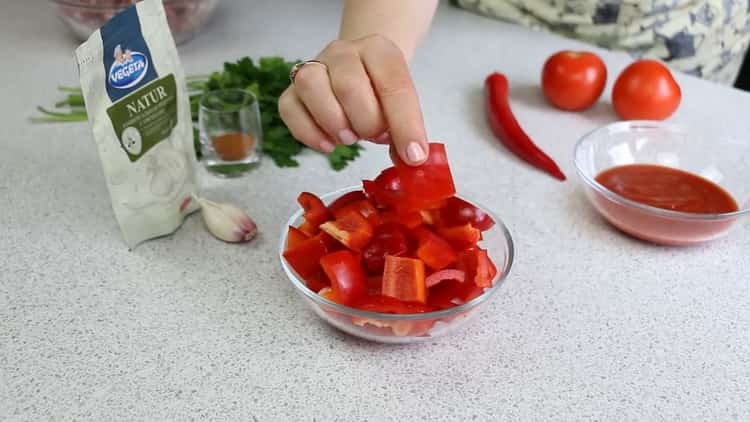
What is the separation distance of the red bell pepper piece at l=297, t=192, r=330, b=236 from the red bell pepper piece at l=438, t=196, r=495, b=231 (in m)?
0.15

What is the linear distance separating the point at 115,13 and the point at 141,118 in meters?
0.63

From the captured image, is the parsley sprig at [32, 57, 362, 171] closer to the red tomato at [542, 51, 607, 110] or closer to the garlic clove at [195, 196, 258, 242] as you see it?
the garlic clove at [195, 196, 258, 242]

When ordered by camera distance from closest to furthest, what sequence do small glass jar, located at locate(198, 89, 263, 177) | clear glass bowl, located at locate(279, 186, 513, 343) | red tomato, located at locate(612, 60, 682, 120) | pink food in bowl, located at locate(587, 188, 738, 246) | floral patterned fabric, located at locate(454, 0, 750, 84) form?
→ clear glass bowl, located at locate(279, 186, 513, 343) < pink food in bowl, located at locate(587, 188, 738, 246) < small glass jar, located at locate(198, 89, 263, 177) < red tomato, located at locate(612, 60, 682, 120) < floral patterned fabric, located at locate(454, 0, 750, 84)

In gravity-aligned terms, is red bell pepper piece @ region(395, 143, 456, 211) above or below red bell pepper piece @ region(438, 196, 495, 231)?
above

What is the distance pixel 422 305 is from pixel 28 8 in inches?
58.7

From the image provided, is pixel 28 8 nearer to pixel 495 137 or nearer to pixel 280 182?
pixel 280 182

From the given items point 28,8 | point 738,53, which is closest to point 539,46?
point 738,53

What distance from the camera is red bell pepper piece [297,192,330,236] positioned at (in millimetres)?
978

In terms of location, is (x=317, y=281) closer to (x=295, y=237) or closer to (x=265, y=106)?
(x=295, y=237)

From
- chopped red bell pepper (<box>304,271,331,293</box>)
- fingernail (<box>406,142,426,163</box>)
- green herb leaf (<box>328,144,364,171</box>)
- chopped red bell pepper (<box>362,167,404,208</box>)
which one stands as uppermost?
fingernail (<box>406,142,426,163</box>)

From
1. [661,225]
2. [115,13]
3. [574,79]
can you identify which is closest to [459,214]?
[661,225]

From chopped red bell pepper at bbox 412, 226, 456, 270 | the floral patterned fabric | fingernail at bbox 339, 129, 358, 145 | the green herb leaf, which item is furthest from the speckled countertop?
the floral patterned fabric

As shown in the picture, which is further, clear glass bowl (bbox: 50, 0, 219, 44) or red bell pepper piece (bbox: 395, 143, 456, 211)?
clear glass bowl (bbox: 50, 0, 219, 44)

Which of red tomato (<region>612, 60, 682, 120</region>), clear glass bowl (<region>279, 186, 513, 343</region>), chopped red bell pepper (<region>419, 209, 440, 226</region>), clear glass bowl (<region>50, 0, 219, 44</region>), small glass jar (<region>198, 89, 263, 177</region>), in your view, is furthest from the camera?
clear glass bowl (<region>50, 0, 219, 44</region>)
